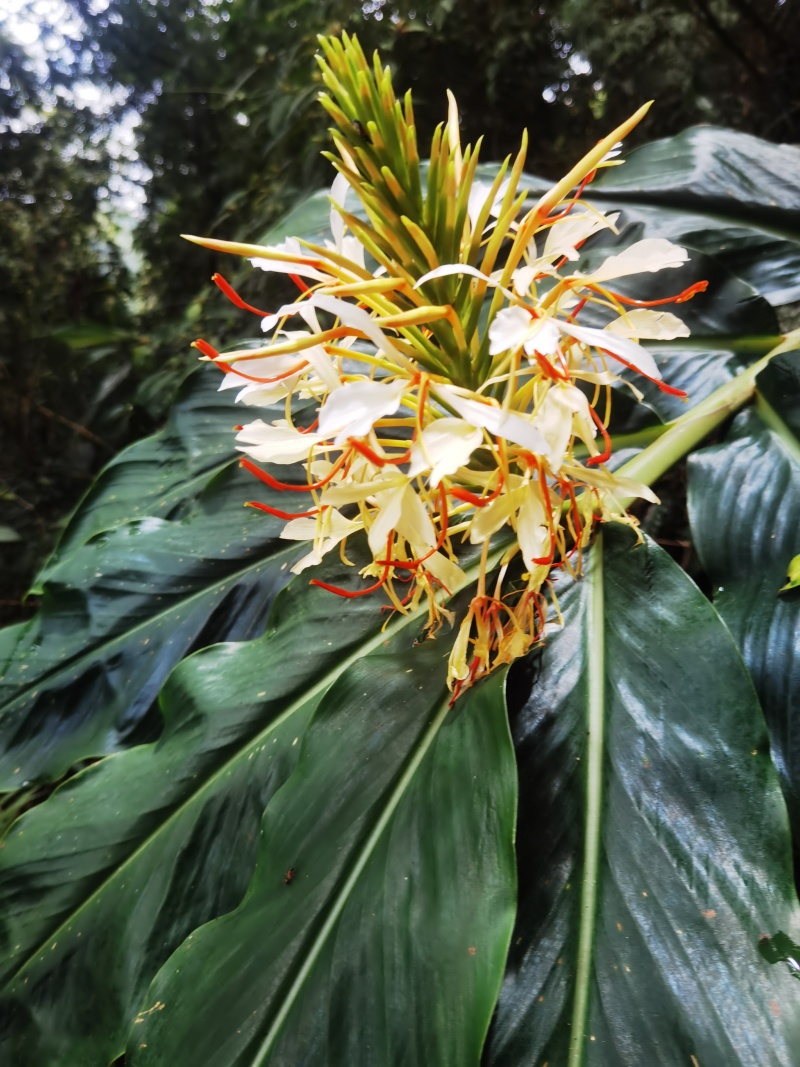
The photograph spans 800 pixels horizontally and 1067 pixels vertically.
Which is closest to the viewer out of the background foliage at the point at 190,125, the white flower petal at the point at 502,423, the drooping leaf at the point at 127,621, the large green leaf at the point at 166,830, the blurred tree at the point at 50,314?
the white flower petal at the point at 502,423

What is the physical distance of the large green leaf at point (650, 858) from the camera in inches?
15.9

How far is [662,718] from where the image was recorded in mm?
497

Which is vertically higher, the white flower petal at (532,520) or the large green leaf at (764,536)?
the white flower petal at (532,520)

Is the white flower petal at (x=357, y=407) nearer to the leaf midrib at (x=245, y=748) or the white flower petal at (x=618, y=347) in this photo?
the white flower petal at (x=618, y=347)

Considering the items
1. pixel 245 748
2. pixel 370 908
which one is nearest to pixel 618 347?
pixel 370 908

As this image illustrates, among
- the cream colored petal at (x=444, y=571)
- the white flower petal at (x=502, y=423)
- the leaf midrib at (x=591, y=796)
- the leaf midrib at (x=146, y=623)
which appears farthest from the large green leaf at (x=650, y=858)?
the leaf midrib at (x=146, y=623)

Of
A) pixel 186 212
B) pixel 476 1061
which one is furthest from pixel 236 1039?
pixel 186 212

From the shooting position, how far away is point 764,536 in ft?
2.08

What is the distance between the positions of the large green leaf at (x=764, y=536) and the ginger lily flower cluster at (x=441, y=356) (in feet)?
0.55

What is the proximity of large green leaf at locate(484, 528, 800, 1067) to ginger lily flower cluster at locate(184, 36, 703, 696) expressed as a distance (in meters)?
0.08

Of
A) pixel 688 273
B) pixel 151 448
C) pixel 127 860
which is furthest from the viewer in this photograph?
pixel 151 448

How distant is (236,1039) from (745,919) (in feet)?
1.15

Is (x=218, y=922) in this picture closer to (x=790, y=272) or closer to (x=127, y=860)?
(x=127, y=860)

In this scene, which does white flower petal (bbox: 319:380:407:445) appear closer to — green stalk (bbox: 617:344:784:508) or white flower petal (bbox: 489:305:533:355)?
white flower petal (bbox: 489:305:533:355)
